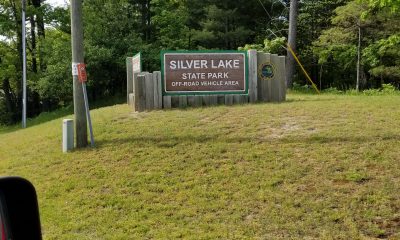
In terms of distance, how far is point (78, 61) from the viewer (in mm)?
8445

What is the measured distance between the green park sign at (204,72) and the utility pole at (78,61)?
3159 mm

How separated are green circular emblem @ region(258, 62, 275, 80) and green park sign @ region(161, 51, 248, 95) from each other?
0.47m

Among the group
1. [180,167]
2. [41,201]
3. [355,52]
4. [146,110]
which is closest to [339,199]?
[180,167]

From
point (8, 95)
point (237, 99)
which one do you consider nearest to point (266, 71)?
point (237, 99)

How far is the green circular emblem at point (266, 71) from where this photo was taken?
1203 cm

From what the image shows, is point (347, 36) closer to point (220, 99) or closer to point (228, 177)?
point (220, 99)

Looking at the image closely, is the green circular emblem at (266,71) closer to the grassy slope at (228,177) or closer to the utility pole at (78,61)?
the grassy slope at (228,177)

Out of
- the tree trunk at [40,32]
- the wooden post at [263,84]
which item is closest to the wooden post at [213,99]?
the wooden post at [263,84]

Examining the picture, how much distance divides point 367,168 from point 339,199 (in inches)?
39.9

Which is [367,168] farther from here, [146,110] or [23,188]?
[146,110]

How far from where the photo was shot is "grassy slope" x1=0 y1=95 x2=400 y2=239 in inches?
202

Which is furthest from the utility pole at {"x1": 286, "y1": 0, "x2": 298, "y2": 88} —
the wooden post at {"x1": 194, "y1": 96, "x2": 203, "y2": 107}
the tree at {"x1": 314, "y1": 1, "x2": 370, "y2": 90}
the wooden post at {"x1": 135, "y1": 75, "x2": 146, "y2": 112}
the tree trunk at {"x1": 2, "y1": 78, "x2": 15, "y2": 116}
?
the tree trunk at {"x1": 2, "y1": 78, "x2": 15, "y2": 116}

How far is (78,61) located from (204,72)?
4.11 metres

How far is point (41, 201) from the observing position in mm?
6285
